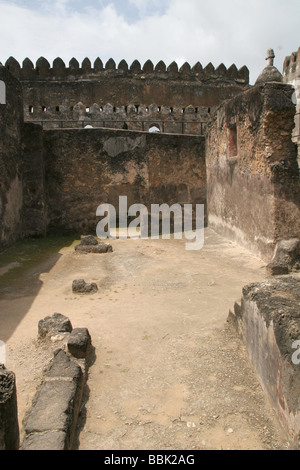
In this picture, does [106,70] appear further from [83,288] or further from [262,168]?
[83,288]

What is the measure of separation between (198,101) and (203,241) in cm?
1311

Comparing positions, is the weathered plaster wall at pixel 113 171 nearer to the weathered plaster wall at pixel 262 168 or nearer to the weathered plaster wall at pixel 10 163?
the weathered plaster wall at pixel 10 163

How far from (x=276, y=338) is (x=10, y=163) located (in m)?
7.95

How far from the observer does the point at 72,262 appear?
779cm

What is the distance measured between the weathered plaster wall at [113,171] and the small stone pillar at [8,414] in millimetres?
8828

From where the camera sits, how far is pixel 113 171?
11.1m

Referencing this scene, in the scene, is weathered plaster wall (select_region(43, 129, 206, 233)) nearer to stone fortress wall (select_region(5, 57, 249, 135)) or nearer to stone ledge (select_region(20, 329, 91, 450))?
stone fortress wall (select_region(5, 57, 249, 135))

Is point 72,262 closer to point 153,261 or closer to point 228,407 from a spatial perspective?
point 153,261

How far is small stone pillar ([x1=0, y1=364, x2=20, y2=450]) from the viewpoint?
2.11 metres

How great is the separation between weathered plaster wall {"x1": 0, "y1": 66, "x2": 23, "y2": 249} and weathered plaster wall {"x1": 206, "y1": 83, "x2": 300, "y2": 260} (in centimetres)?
533

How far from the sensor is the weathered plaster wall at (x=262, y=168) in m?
6.85

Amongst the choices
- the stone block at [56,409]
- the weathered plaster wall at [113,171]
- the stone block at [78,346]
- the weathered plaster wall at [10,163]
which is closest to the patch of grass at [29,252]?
the weathered plaster wall at [10,163]

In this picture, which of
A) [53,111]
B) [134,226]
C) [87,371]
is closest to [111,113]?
[53,111]
